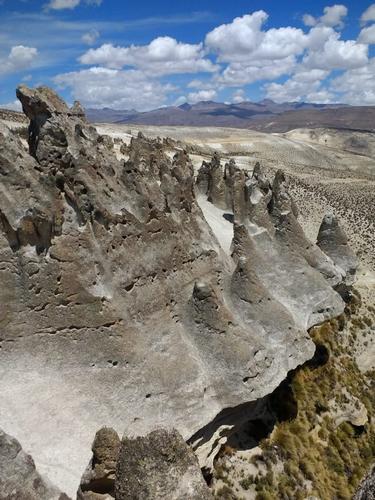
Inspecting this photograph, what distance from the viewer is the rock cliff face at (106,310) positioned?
10797 millimetres

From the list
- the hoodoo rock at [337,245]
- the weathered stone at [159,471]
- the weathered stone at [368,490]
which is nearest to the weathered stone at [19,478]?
the weathered stone at [159,471]

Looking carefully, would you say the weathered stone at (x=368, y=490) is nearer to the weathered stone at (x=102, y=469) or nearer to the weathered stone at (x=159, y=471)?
the weathered stone at (x=159, y=471)

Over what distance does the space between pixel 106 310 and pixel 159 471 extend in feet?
17.0

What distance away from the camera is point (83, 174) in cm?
1181

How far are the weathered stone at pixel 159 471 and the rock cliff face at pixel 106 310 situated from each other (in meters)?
2.21

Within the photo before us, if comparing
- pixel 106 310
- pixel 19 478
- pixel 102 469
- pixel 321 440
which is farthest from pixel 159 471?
pixel 321 440

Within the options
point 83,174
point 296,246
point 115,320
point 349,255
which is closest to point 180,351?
point 115,320

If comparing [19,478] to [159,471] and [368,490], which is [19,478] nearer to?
[159,471]

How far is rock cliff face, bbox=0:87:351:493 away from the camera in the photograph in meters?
10.8

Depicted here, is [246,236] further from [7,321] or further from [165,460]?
[165,460]

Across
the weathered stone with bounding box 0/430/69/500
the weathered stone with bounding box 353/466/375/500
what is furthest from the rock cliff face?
the weathered stone with bounding box 353/466/375/500

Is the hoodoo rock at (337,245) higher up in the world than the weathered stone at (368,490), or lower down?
lower down

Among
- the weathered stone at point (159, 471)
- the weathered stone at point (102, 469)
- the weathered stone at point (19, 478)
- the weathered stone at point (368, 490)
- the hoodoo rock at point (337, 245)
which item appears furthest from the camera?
the hoodoo rock at point (337, 245)

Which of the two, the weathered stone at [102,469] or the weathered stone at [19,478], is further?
the weathered stone at [102,469]
